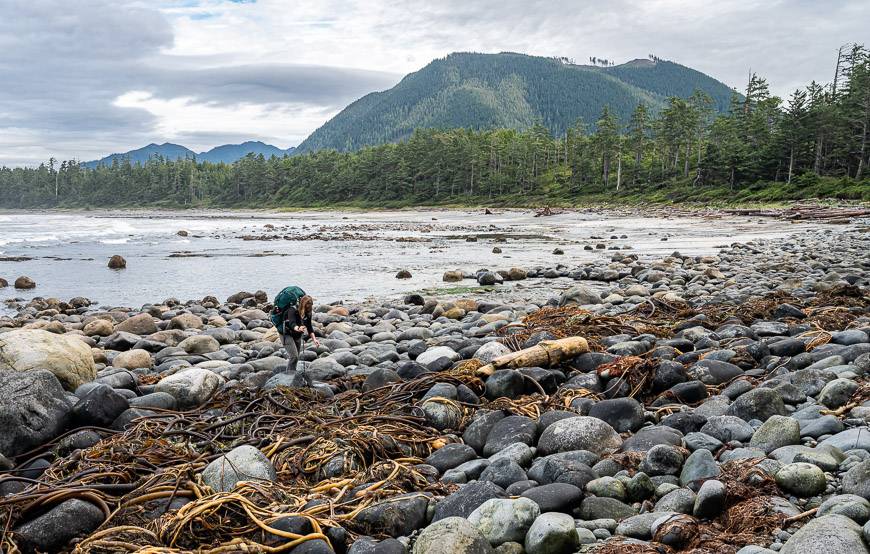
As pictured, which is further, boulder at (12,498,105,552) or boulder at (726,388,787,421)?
boulder at (726,388,787,421)

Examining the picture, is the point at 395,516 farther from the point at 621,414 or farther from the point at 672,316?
the point at 672,316

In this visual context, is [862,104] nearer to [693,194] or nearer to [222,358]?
[693,194]

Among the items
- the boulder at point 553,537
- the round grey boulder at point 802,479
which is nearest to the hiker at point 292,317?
the boulder at point 553,537

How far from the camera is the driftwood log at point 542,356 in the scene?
22.9 ft

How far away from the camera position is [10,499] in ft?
13.4

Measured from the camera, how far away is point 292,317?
7.38m

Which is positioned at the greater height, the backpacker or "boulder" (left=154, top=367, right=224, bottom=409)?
the backpacker

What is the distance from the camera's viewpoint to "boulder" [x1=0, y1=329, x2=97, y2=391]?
6621 mm

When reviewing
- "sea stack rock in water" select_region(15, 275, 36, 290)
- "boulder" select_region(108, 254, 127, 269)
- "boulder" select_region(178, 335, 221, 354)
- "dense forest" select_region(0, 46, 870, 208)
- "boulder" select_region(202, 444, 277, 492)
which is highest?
"dense forest" select_region(0, 46, 870, 208)

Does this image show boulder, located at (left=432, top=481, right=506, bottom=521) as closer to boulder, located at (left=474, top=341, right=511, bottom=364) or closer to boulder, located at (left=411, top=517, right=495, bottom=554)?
boulder, located at (left=411, top=517, right=495, bottom=554)

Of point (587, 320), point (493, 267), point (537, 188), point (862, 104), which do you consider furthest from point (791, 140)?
point (587, 320)

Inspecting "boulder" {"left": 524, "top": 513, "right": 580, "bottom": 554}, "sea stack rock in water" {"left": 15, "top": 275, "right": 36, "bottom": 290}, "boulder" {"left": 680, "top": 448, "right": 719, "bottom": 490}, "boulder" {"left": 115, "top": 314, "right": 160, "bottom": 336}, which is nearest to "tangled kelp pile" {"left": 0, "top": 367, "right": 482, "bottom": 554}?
"boulder" {"left": 524, "top": 513, "right": 580, "bottom": 554}

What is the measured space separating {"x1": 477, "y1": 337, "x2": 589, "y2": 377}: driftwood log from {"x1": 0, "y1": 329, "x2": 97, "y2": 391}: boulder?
460cm

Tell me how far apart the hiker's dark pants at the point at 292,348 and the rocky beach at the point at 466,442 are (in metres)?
0.20
